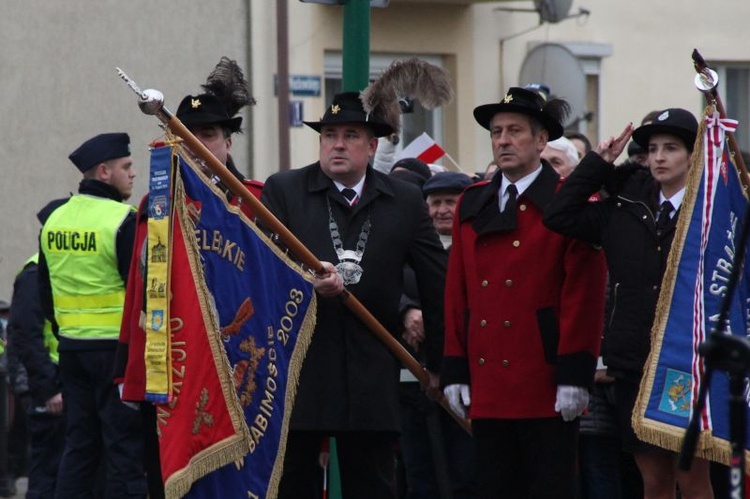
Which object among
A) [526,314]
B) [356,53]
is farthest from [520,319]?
[356,53]

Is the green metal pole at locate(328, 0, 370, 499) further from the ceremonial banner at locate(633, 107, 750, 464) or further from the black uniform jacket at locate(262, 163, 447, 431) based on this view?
the ceremonial banner at locate(633, 107, 750, 464)

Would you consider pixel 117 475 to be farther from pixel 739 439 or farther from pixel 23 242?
pixel 23 242

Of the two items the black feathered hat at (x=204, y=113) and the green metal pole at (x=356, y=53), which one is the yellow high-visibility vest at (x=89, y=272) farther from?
the green metal pole at (x=356, y=53)

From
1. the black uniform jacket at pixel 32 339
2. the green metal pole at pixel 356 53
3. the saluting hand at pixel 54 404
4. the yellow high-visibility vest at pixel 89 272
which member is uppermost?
the green metal pole at pixel 356 53

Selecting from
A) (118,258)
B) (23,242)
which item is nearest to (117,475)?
(118,258)

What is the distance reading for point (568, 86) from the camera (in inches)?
577

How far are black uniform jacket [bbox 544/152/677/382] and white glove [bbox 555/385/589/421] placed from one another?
17 centimetres

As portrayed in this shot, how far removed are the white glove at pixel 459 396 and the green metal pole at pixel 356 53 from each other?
5.63 feet

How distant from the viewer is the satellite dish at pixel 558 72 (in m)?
14.5

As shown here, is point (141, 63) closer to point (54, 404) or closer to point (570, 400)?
point (54, 404)

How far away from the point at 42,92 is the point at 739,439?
12.2 meters

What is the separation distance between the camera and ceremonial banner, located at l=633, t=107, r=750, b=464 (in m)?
6.38

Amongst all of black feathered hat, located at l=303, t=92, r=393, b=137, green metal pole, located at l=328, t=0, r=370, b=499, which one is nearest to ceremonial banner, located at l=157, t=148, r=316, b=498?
black feathered hat, located at l=303, t=92, r=393, b=137

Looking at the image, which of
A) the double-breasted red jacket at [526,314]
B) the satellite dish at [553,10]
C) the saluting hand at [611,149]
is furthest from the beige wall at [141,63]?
the saluting hand at [611,149]
